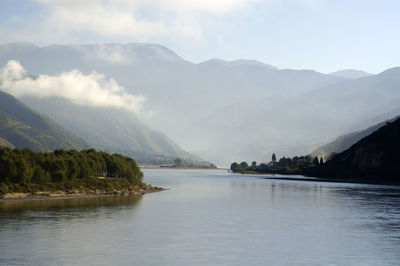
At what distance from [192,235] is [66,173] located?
274 feet

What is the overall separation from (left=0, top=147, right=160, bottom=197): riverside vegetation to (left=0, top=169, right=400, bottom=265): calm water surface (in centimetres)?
1710

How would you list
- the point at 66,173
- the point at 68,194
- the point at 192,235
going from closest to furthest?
the point at 192,235 < the point at 68,194 < the point at 66,173

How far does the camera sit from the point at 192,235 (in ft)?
236

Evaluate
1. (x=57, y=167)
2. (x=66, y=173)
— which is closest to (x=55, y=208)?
(x=57, y=167)

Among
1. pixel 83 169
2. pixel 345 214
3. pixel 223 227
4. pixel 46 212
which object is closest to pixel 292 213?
pixel 345 214

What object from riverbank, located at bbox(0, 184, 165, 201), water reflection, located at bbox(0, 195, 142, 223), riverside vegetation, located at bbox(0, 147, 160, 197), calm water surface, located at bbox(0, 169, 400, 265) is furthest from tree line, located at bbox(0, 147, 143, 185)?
calm water surface, located at bbox(0, 169, 400, 265)

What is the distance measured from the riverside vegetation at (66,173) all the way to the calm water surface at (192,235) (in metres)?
17.1

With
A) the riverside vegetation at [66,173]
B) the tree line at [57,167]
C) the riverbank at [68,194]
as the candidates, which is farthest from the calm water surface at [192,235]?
the tree line at [57,167]

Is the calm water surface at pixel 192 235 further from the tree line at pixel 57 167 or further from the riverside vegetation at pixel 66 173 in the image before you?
the tree line at pixel 57 167

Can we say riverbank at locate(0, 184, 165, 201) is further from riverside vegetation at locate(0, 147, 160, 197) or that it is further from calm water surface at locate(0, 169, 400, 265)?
calm water surface at locate(0, 169, 400, 265)

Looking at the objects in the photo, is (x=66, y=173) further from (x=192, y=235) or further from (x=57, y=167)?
(x=192, y=235)

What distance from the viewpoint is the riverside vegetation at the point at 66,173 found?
125850 mm

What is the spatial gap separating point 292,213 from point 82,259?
204 ft

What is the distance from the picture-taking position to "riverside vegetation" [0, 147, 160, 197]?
126m
